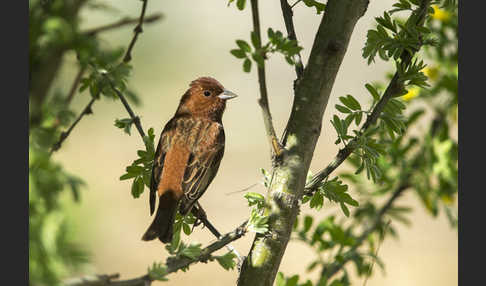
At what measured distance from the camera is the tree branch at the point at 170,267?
1.52 metres

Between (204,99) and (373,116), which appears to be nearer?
(373,116)

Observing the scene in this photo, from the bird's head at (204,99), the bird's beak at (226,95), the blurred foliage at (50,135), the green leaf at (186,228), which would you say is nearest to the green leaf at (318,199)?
the green leaf at (186,228)

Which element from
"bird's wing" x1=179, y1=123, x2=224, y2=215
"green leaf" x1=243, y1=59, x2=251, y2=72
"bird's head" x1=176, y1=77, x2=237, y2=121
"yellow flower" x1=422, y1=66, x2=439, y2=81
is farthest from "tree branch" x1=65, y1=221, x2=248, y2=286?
"yellow flower" x1=422, y1=66, x2=439, y2=81

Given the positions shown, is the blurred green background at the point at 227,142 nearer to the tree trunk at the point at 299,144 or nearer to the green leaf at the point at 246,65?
the tree trunk at the point at 299,144

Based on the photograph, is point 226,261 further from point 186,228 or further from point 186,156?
point 186,156

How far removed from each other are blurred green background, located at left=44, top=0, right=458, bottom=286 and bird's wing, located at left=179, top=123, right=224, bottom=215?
14.3ft

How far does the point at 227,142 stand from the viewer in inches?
Answer: 410

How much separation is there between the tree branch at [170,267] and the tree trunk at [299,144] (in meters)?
0.12

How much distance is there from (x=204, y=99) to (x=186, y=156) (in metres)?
0.60

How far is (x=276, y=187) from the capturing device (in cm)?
218

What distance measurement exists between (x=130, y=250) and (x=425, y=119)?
16.4 ft

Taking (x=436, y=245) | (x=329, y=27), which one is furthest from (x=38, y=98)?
(x=436, y=245)

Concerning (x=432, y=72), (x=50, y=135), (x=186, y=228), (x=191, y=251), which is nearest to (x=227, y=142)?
(x=432, y=72)

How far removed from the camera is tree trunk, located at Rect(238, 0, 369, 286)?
2162 mm
